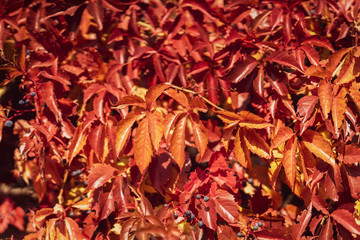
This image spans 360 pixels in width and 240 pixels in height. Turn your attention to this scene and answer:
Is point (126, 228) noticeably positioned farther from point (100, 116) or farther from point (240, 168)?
point (240, 168)

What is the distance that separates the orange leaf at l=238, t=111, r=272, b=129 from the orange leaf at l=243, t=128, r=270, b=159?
0.08 metres

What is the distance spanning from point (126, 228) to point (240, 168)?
688mm

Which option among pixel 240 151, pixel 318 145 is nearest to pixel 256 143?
pixel 240 151

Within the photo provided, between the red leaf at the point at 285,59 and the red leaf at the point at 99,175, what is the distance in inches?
33.1

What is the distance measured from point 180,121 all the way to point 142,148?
18 centimetres

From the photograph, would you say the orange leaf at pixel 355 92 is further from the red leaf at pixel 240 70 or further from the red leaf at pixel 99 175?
the red leaf at pixel 99 175

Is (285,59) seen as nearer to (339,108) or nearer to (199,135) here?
(339,108)

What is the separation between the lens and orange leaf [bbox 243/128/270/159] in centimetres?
111

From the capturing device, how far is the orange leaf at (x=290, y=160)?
3.58 ft

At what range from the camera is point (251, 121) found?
105 cm

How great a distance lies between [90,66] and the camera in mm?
1522

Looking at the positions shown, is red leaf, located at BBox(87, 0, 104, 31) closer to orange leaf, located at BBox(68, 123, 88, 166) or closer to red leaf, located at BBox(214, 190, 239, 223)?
orange leaf, located at BBox(68, 123, 88, 166)

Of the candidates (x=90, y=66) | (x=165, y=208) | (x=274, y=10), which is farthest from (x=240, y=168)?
(x=90, y=66)

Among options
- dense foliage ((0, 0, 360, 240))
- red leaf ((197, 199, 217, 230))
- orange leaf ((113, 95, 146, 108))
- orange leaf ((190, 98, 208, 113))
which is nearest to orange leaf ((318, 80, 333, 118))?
dense foliage ((0, 0, 360, 240))
